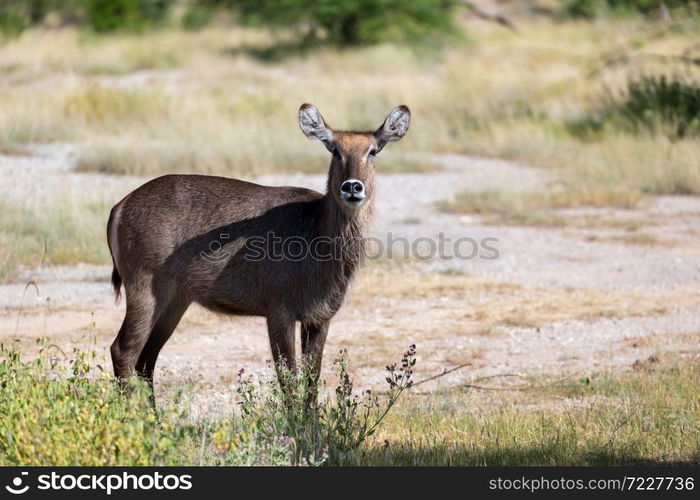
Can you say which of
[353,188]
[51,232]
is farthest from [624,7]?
[353,188]

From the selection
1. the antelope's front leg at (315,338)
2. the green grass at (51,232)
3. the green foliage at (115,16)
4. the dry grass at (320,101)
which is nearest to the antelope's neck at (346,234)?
the antelope's front leg at (315,338)

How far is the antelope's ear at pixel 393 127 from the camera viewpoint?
7117mm

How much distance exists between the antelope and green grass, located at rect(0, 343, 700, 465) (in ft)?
1.42

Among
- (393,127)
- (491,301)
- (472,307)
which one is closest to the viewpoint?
(393,127)

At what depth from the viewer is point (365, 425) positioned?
6031mm

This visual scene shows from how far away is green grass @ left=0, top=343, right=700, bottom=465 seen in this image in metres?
5.34

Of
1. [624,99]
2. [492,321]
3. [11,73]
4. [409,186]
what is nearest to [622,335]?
[492,321]

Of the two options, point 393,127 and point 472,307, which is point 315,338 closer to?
point 393,127

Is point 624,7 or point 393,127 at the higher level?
point 393,127

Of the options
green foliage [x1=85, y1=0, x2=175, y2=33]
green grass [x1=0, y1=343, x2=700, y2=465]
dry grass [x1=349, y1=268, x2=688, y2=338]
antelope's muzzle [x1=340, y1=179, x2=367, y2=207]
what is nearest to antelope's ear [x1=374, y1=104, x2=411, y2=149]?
antelope's muzzle [x1=340, y1=179, x2=367, y2=207]

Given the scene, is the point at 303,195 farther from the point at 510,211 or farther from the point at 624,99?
the point at 624,99

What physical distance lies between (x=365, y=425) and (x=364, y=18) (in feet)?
77.5

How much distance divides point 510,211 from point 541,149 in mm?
3798

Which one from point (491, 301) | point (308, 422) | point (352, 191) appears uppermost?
point (352, 191)
